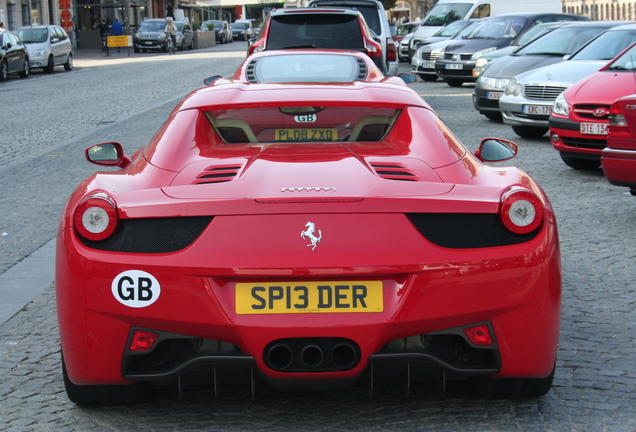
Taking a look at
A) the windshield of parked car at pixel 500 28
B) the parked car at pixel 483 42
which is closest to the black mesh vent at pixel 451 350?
the parked car at pixel 483 42

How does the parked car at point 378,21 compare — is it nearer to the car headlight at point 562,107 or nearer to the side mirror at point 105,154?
the car headlight at point 562,107

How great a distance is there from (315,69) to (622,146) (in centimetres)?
307

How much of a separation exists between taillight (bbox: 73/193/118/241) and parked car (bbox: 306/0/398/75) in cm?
1515

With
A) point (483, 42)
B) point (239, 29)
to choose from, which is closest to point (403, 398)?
point (483, 42)

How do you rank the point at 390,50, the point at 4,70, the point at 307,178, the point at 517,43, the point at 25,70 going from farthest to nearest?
the point at 25,70
the point at 4,70
the point at 517,43
the point at 390,50
the point at 307,178

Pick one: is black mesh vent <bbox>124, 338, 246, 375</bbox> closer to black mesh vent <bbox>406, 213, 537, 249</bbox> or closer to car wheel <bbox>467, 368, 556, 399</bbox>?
black mesh vent <bbox>406, 213, 537, 249</bbox>

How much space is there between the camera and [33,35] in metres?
34.2

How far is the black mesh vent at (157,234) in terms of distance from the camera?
11.0 ft

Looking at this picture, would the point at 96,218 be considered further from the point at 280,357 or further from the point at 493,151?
the point at 493,151

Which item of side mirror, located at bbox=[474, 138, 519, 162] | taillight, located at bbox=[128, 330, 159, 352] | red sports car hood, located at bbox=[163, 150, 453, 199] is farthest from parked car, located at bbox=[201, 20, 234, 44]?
taillight, located at bbox=[128, 330, 159, 352]

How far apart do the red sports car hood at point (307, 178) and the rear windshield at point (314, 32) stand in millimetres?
11752

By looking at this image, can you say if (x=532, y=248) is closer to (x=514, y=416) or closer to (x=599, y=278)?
(x=514, y=416)

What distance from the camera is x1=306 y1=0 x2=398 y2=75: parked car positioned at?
18719 millimetres

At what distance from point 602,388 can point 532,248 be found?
0.91 meters
